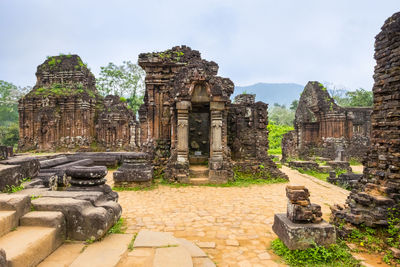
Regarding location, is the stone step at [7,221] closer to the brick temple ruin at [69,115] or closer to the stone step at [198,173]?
the stone step at [198,173]

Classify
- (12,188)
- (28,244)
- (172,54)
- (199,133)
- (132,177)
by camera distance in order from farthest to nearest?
(199,133) → (172,54) → (132,177) → (12,188) → (28,244)

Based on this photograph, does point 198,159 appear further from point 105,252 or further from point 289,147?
point 289,147

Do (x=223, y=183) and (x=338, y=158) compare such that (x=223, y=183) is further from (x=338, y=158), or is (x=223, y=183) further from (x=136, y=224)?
(x=338, y=158)

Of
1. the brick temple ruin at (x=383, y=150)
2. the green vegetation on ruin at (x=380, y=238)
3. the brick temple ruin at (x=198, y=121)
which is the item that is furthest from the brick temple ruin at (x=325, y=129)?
the green vegetation on ruin at (x=380, y=238)

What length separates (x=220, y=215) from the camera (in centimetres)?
509

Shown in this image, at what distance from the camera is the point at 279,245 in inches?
138

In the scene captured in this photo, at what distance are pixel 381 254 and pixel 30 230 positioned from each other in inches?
192

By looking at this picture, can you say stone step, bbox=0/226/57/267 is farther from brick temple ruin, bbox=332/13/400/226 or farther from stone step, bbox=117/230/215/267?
brick temple ruin, bbox=332/13/400/226

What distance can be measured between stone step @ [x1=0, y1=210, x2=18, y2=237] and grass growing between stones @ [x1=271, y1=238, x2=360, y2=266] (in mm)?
3523

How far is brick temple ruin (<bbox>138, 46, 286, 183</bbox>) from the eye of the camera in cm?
873

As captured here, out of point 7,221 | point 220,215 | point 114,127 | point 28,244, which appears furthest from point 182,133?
point 114,127

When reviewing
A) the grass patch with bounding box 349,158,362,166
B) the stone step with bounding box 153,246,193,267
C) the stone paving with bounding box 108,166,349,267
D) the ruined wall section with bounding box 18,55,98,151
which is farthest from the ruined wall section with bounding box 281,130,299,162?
the stone step with bounding box 153,246,193,267

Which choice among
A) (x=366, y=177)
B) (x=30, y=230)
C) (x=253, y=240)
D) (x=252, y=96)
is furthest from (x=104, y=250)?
(x=252, y=96)

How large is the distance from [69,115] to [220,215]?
54.4 ft
